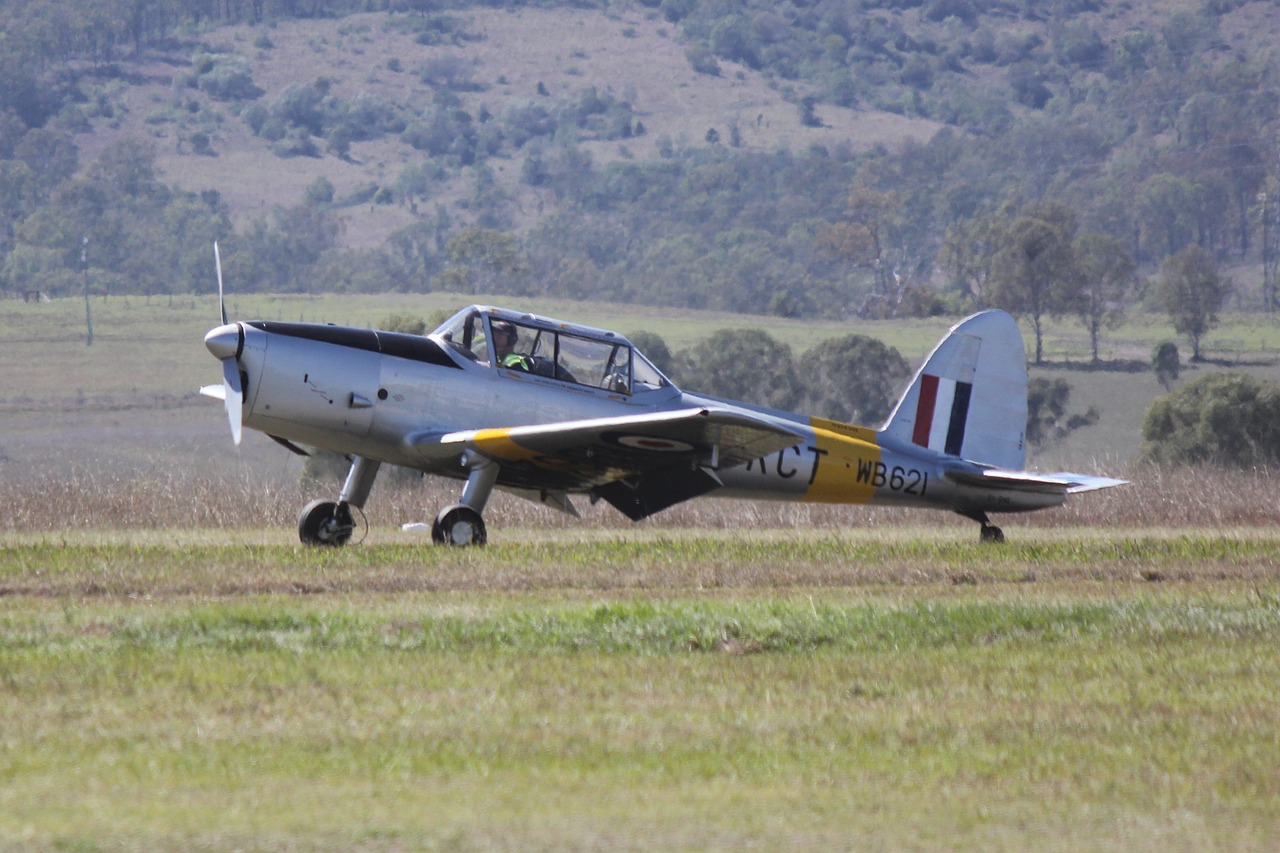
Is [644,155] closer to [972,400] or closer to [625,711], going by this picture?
[972,400]

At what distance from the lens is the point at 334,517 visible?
13906 millimetres

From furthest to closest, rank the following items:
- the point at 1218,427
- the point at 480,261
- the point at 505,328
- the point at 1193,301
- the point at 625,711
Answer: the point at 480,261 → the point at 1193,301 → the point at 1218,427 → the point at 505,328 → the point at 625,711

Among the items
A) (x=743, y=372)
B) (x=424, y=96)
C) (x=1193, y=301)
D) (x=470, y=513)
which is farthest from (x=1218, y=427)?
(x=424, y=96)

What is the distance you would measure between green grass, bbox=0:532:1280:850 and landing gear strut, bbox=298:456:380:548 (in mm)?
2283

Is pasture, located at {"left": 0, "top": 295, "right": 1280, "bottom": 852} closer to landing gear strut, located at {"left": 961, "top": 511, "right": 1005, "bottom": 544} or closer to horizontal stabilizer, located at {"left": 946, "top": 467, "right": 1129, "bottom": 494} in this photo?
horizontal stabilizer, located at {"left": 946, "top": 467, "right": 1129, "bottom": 494}

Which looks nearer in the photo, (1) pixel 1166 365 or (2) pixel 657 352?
(2) pixel 657 352

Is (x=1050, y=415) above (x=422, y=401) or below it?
below

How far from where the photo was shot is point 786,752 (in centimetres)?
629

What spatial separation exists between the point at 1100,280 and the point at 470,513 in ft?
237

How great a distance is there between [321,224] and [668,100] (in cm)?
5731

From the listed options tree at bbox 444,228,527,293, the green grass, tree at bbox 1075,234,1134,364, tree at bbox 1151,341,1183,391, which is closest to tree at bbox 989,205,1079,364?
tree at bbox 1075,234,1134,364

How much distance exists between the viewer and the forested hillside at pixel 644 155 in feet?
363

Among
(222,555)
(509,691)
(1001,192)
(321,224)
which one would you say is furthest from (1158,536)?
(1001,192)

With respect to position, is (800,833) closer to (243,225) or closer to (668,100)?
(243,225)
